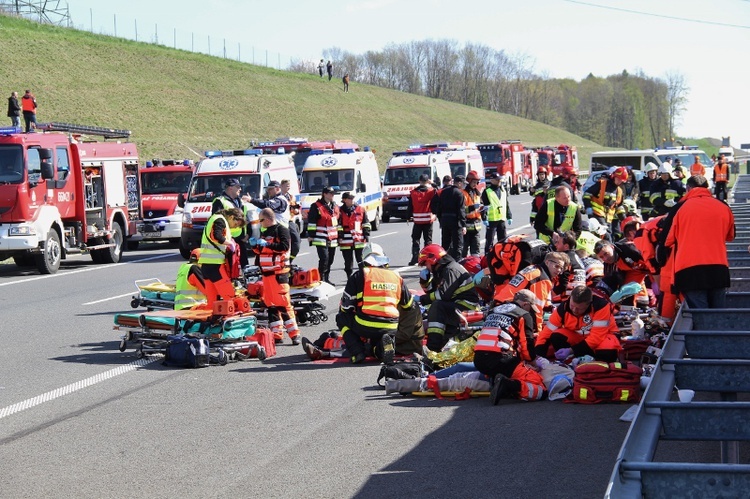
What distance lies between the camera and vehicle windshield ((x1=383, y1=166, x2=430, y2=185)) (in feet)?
120

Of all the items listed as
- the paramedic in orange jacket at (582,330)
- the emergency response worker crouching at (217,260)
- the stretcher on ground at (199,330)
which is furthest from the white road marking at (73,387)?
the paramedic in orange jacket at (582,330)

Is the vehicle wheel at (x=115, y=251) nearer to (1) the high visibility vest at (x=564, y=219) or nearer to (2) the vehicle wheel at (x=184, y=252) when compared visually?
(2) the vehicle wheel at (x=184, y=252)

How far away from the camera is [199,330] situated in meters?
12.2

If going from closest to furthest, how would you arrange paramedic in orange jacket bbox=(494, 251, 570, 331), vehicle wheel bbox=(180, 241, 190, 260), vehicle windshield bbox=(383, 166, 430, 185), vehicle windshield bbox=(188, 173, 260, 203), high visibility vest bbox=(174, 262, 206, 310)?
1. paramedic in orange jacket bbox=(494, 251, 570, 331)
2. high visibility vest bbox=(174, 262, 206, 310)
3. vehicle wheel bbox=(180, 241, 190, 260)
4. vehicle windshield bbox=(188, 173, 260, 203)
5. vehicle windshield bbox=(383, 166, 430, 185)

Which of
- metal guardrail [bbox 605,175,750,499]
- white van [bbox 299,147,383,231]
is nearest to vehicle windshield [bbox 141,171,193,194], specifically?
white van [bbox 299,147,383,231]

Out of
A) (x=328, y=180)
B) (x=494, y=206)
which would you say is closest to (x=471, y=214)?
(x=494, y=206)

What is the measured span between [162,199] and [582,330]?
67.5ft

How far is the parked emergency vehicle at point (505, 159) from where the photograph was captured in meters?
51.8

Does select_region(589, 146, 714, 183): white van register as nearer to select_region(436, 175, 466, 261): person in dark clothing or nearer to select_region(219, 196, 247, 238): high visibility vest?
select_region(436, 175, 466, 261): person in dark clothing

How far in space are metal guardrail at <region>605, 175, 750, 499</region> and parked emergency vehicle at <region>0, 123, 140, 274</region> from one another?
55.7ft

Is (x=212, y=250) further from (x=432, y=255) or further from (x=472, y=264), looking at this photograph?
(x=472, y=264)

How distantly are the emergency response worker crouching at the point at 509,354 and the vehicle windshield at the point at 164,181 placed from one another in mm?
21395

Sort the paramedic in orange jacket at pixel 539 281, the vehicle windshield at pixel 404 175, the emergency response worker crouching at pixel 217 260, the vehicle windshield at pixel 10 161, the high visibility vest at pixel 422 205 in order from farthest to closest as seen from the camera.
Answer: the vehicle windshield at pixel 404 175 → the vehicle windshield at pixel 10 161 → the high visibility vest at pixel 422 205 → the emergency response worker crouching at pixel 217 260 → the paramedic in orange jacket at pixel 539 281

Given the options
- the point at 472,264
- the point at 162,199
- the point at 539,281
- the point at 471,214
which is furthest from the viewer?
the point at 162,199
